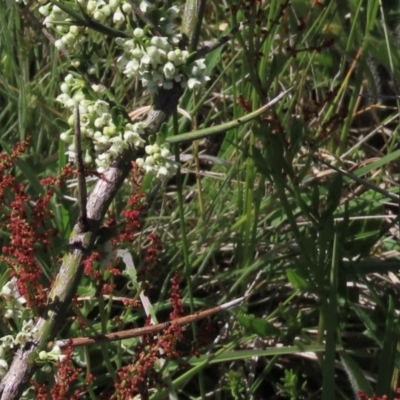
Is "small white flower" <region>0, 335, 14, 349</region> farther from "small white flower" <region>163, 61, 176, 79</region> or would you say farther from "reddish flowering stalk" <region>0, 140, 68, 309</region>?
"small white flower" <region>163, 61, 176, 79</region>

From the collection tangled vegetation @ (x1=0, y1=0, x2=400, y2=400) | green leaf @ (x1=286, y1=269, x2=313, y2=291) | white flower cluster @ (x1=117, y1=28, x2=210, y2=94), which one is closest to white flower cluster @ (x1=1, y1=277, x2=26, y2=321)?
tangled vegetation @ (x1=0, y1=0, x2=400, y2=400)

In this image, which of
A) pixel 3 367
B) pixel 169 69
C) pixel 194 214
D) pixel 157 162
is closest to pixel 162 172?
pixel 157 162

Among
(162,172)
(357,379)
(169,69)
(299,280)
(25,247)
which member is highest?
(169,69)

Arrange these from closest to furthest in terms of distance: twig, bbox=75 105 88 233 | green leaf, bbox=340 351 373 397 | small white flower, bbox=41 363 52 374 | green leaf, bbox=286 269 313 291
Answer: twig, bbox=75 105 88 233 < small white flower, bbox=41 363 52 374 < green leaf, bbox=340 351 373 397 < green leaf, bbox=286 269 313 291

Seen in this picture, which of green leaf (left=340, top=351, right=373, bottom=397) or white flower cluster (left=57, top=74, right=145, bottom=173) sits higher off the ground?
white flower cluster (left=57, top=74, right=145, bottom=173)

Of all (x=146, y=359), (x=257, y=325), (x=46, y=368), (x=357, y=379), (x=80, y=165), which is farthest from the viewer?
(x=257, y=325)

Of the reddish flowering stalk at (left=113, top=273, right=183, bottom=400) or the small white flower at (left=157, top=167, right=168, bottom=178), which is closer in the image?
the small white flower at (left=157, top=167, right=168, bottom=178)

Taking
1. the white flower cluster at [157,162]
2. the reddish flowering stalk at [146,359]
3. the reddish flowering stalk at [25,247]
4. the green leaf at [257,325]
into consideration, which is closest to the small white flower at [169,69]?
the white flower cluster at [157,162]

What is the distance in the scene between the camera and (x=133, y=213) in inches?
49.8

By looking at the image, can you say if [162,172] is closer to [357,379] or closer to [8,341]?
[8,341]

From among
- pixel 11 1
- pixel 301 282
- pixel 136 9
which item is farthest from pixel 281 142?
pixel 11 1

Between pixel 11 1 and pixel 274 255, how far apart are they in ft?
3.07

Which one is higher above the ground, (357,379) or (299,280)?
(299,280)

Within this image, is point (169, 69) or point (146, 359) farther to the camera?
point (146, 359)
